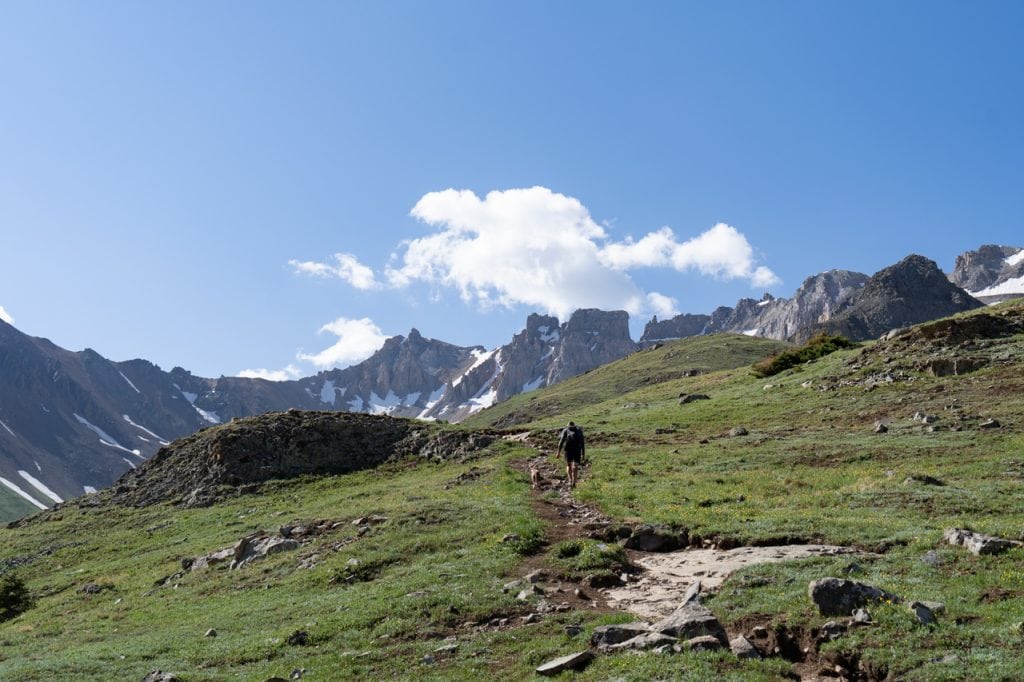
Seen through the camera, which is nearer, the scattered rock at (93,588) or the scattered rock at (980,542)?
the scattered rock at (980,542)

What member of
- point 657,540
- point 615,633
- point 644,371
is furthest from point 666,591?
point 644,371

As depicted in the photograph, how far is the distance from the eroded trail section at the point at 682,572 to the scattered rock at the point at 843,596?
307 cm

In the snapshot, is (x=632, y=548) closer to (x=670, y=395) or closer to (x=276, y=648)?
(x=276, y=648)

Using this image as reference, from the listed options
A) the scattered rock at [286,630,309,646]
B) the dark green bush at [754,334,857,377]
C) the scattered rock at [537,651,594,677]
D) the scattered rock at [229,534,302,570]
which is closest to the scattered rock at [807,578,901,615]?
the scattered rock at [537,651,594,677]

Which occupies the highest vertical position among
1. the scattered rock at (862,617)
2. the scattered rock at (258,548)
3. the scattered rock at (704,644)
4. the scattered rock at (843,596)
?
the scattered rock at (258,548)

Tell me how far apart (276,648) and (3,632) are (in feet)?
52.5

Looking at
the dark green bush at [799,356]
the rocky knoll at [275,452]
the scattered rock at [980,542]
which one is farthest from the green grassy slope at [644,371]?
the scattered rock at [980,542]

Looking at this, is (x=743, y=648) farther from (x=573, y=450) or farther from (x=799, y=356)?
(x=799, y=356)

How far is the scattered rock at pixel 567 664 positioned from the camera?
1274cm

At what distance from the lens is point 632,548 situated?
2142 centimetres

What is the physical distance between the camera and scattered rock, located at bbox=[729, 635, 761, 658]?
12.2 metres

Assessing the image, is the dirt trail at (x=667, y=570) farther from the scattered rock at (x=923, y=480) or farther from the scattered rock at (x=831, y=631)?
the scattered rock at (x=923, y=480)

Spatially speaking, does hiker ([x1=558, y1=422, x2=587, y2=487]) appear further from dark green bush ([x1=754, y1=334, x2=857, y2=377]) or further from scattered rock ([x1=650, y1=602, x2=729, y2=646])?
dark green bush ([x1=754, y1=334, x2=857, y2=377])

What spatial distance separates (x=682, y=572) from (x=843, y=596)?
548cm
